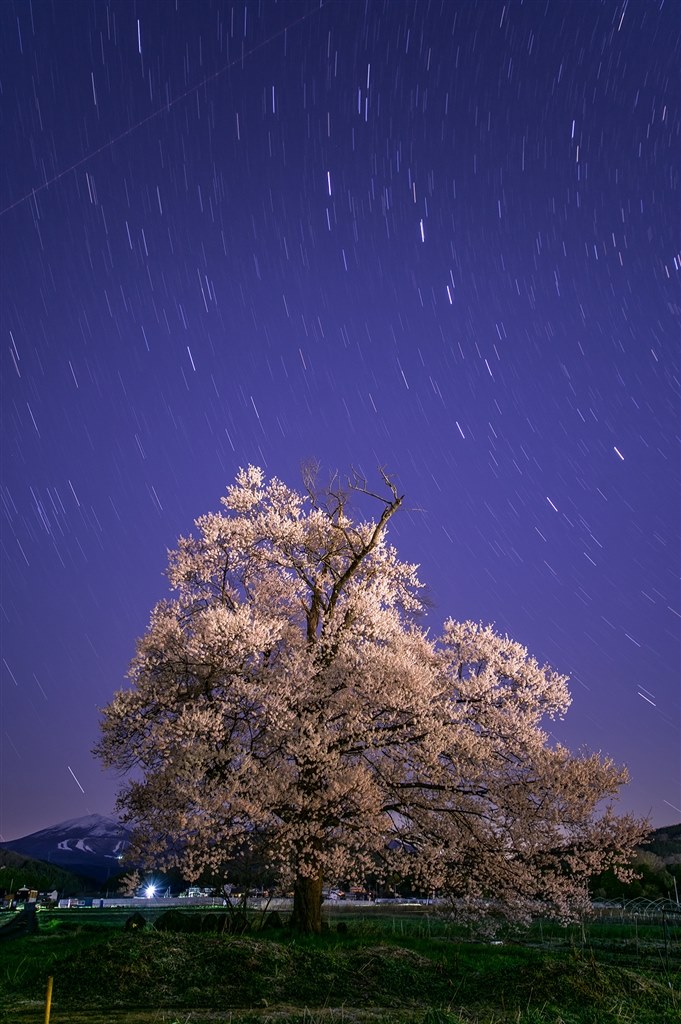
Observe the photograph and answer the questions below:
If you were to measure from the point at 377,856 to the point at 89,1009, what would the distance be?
13751 mm

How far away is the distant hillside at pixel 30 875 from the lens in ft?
172

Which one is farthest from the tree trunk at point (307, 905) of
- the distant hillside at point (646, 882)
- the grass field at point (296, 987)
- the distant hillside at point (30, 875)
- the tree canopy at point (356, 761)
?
A: the distant hillside at point (30, 875)

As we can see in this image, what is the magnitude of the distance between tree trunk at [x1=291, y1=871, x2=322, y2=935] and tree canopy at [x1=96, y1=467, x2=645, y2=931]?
0.15 ft

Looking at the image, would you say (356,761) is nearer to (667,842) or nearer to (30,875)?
→ (30,875)

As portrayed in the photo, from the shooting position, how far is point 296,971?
1372cm

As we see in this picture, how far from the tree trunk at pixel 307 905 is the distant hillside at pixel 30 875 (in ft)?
110

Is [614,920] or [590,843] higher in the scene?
[590,843]

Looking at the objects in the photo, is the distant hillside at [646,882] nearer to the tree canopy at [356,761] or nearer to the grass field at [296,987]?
the tree canopy at [356,761]

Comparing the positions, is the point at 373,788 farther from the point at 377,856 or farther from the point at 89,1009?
the point at 89,1009

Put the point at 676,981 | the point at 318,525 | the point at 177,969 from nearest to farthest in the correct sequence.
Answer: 1. the point at 177,969
2. the point at 676,981
3. the point at 318,525

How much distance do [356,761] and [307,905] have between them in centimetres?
432

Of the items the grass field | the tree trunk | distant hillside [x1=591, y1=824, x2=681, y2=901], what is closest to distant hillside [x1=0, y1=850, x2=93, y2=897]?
the tree trunk

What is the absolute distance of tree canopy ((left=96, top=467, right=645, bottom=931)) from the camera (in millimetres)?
21547

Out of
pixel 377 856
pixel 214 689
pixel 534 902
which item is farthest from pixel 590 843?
pixel 214 689
